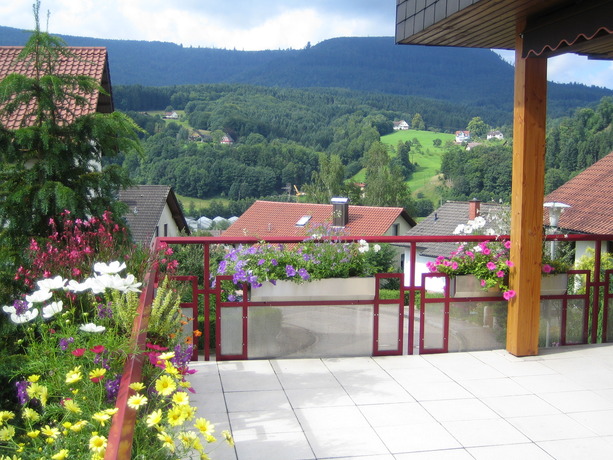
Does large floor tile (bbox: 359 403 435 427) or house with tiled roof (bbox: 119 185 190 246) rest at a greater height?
house with tiled roof (bbox: 119 185 190 246)

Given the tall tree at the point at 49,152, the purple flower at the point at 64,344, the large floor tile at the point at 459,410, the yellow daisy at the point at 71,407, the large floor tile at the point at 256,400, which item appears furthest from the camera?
the tall tree at the point at 49,152

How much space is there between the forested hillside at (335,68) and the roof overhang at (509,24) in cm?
9246

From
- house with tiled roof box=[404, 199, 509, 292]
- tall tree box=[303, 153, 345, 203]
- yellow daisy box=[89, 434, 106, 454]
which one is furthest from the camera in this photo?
tall tree box=[303, 153, 345, 203]

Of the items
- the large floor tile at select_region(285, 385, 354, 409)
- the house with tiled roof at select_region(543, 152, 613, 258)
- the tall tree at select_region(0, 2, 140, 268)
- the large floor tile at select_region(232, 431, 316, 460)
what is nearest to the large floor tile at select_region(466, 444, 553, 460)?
the large floor tile at select_region(232, 431, 316, 460)

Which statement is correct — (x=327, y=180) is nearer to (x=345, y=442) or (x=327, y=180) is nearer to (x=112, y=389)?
(x=345, y=442)

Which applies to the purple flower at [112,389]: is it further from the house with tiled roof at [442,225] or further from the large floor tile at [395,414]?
the house with tiled roof at [442,225]

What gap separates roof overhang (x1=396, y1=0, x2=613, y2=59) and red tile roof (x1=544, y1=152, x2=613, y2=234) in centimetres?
1139

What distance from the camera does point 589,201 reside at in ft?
55.1

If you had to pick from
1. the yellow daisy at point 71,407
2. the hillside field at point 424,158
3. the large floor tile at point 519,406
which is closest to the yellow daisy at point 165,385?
the yellow daisy at point 71,407

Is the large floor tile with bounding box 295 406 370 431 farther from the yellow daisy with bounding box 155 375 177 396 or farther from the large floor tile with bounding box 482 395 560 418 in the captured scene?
the yellow daisy with bounding box 155 375 177 396

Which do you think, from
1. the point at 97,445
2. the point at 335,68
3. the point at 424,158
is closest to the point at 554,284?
the point at 97,445

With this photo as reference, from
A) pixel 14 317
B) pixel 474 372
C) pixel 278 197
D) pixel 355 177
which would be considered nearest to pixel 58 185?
pixel 14 317

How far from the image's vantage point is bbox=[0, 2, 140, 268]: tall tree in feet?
16.9

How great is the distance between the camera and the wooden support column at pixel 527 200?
4.41 metres
